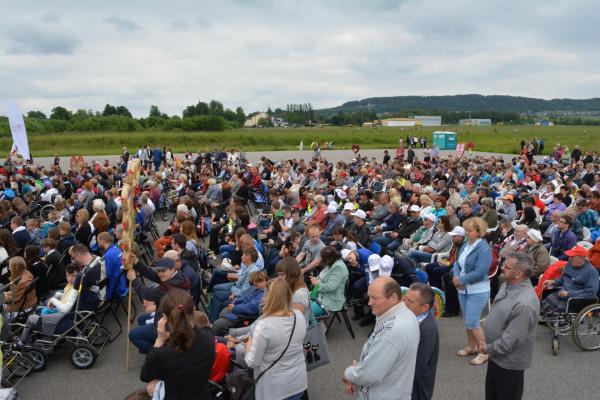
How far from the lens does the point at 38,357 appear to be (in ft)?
18.4

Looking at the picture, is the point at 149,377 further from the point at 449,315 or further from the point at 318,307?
the point at 449,315

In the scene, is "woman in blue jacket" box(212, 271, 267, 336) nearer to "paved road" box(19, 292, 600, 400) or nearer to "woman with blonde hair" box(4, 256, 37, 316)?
"paved road" box(19, 292, 600, 400)

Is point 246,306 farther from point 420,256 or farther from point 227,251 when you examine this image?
point 420,256

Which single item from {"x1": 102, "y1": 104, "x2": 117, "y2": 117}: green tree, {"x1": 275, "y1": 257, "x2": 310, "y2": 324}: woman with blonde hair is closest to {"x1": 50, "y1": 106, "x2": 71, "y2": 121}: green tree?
{"x1": 102, "y1": 104, "x2": 117, "y2": 117}: green tree

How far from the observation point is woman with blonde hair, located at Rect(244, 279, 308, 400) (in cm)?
347

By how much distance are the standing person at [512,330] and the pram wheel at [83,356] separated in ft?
14.9

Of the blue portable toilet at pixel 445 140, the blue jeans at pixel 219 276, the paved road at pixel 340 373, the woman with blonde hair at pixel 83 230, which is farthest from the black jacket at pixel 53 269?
the blue portable toilet at pixel 445 140

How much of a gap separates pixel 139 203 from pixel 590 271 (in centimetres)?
913

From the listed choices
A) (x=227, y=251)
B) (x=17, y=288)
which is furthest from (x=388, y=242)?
(x=17, y=288)

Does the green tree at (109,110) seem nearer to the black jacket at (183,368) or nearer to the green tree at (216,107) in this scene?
the green tree at (216,107)

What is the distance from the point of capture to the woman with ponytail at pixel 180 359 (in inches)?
124

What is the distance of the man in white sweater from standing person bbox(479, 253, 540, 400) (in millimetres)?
1104

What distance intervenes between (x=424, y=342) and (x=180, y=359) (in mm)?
1774

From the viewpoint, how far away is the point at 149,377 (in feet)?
10.4
